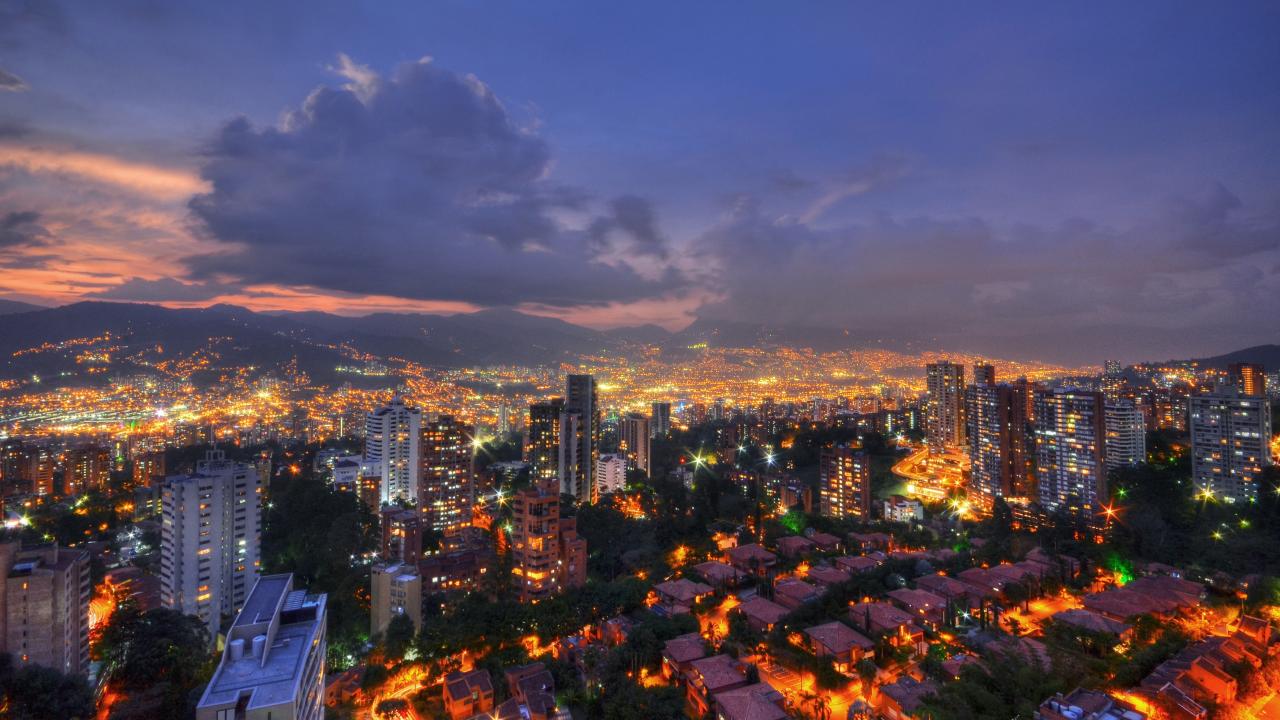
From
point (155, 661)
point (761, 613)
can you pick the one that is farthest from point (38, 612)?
point (761, 613)

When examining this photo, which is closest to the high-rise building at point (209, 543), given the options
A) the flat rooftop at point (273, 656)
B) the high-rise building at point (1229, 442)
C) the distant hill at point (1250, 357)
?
the flat rooftop at point (273, 656)

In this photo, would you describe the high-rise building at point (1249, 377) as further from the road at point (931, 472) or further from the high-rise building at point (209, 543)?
the high-rise building at point (209, 543)

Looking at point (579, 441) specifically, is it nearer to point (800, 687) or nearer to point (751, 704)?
point (800, 687)

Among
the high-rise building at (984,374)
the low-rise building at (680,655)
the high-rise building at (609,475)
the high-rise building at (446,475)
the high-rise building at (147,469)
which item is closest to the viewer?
the low-rise building at (680,655)

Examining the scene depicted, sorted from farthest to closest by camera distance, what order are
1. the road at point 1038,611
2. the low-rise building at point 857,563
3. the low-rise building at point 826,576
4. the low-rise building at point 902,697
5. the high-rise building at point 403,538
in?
the high-rise building at point 403,538 → the low-rise building at point 857,563 → the low-rise building at point 826,576 → the road at point 1038,611 → the low-rise building at point 902,697

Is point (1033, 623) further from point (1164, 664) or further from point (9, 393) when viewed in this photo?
point (9, 393)

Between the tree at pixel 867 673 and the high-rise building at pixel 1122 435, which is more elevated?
the high-rise building at pixel 1122 435
